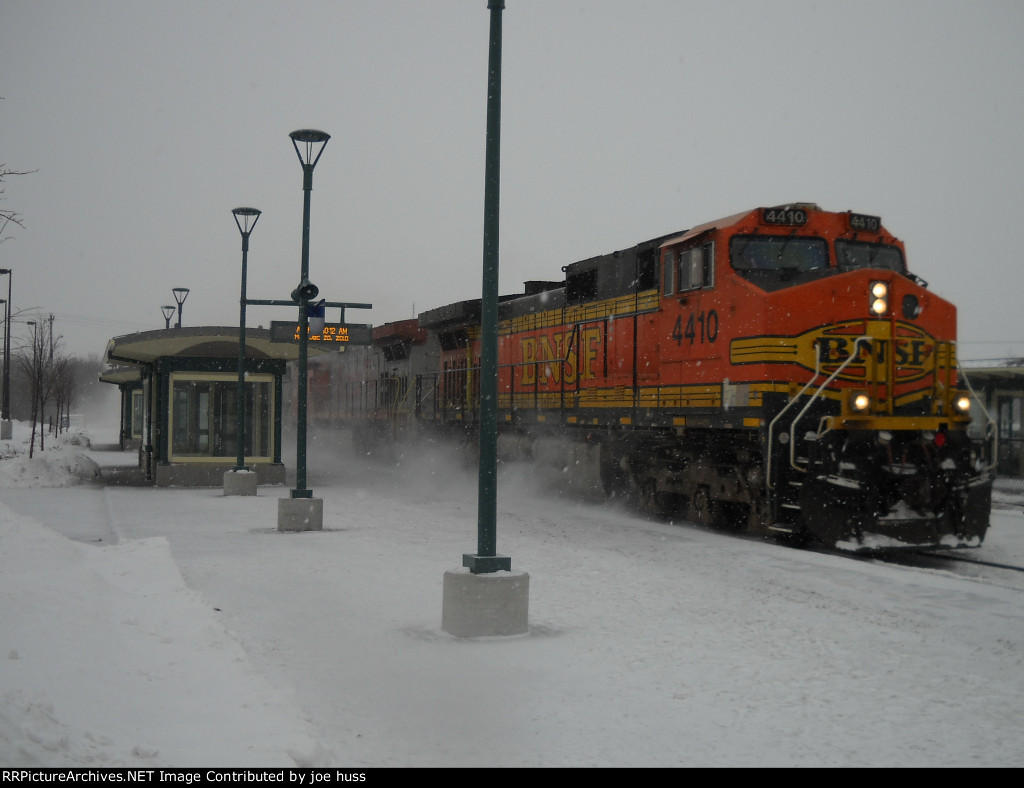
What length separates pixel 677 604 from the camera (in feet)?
27.1

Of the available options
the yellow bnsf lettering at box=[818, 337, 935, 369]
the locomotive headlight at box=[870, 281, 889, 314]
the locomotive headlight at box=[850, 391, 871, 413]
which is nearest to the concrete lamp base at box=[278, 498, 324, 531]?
the yellow bnsf lettering at box=[818, 337, 935, 369]

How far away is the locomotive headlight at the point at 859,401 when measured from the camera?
11.2 meters

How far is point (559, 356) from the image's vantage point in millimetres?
17891

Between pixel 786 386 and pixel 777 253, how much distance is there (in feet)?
5.89

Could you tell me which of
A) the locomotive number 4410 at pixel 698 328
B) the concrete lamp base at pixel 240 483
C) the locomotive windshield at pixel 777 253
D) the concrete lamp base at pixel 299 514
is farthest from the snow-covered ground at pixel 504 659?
the concrete lamp base at pixel 240 483

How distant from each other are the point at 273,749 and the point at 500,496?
49.0 ft

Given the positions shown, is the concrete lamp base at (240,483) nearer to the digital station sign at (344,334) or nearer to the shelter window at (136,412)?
the digital station sign at (344,334)

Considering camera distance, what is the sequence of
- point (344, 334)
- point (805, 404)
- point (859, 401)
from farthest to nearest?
1. point (344, 334)
2. point (805, 404)
3. point (859, 401)

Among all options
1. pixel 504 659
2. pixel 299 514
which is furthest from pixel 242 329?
pixel 504 659

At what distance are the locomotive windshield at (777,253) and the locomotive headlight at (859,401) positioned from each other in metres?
1.84

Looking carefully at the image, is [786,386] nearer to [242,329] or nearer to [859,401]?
[859,401]

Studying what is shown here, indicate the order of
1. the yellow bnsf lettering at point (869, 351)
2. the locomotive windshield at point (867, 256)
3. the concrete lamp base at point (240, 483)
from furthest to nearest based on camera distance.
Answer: the concrete lamp base at point (240, 483), the locomotive windshield at point (867, 256), the yellow bnsf lettering at point (869, 351)

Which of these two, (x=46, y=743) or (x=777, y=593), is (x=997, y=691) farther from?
→ (x=46, y=743)
